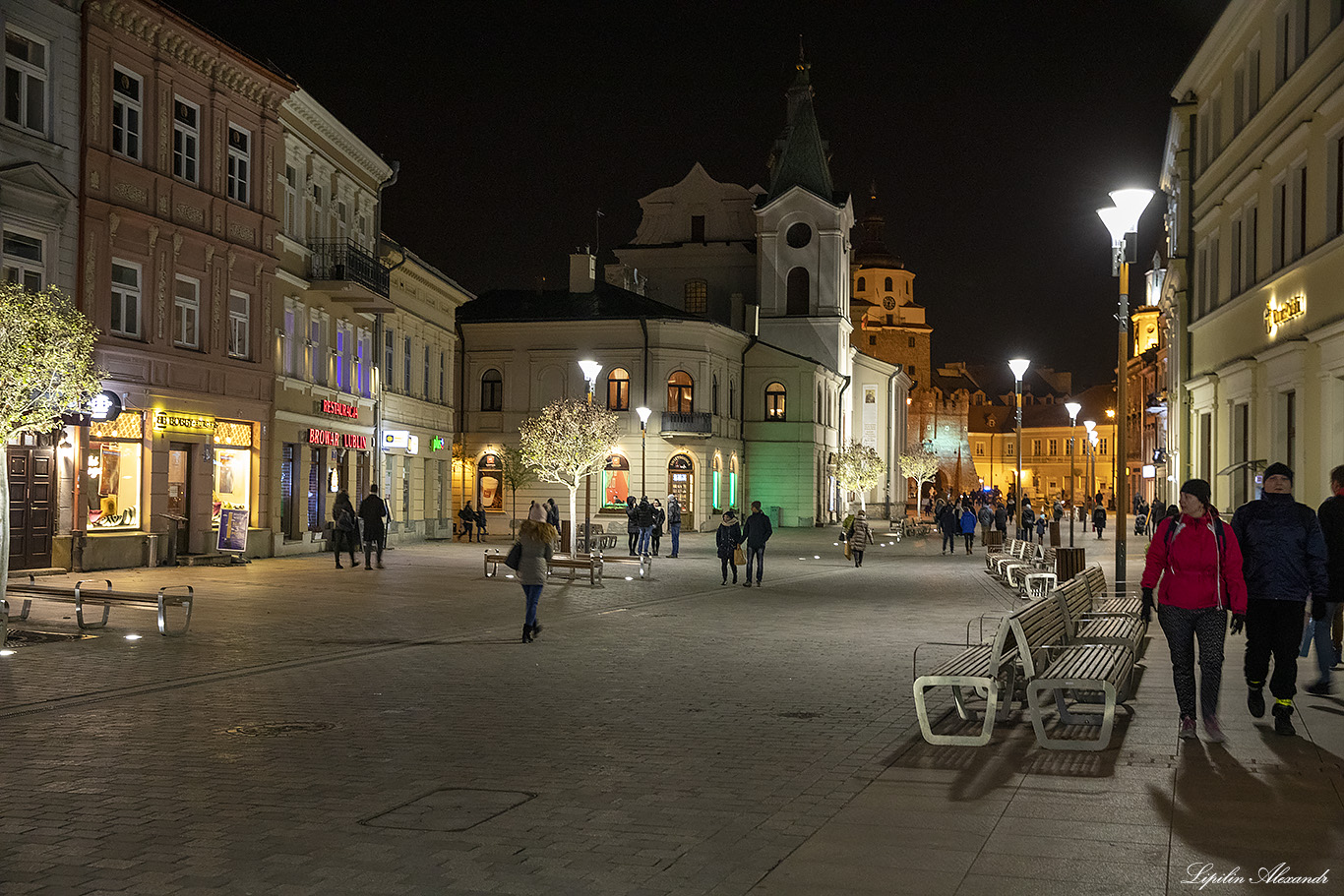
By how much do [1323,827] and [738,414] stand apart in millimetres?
57270

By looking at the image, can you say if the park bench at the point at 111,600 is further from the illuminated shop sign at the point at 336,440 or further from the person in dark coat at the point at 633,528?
the person in dark coat at the point at 633,528

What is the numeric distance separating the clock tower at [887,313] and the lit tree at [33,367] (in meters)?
102

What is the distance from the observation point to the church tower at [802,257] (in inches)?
2803

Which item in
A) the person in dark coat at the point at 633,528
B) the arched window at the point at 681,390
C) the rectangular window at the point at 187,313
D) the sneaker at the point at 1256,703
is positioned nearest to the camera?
the sneaker at the point at 1256,703

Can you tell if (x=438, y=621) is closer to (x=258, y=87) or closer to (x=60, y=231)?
(x=60, y=231)

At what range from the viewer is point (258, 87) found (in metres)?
30.1

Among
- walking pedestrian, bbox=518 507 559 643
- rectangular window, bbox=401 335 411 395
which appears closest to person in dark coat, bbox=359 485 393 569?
walking pedestrian, bbox=518 507 559 643

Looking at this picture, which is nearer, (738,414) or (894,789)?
(894,789)

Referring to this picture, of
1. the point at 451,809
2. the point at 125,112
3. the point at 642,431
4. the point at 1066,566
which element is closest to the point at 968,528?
the point at 642,431

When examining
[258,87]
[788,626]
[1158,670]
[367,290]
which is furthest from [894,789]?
[367,290]

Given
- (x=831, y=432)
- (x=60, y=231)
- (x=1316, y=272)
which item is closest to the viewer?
(x=1316, y=272)

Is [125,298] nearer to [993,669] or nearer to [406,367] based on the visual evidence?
[406,367]

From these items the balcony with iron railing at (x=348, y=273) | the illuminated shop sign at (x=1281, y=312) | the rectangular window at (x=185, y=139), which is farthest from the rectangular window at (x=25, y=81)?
the illuminated shop sign at (x=1281, y=312)

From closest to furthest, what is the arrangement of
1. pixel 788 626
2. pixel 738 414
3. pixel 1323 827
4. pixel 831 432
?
pixel 1323 827 < pixel 788 626 < pixel 738 414 < pixel 831 432
